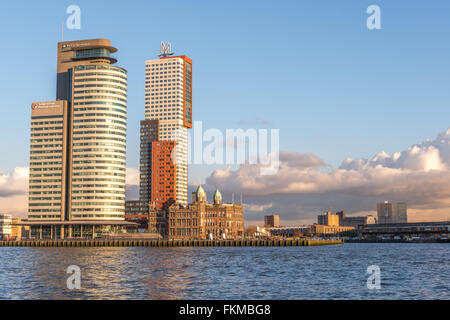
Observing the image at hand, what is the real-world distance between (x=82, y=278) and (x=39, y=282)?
6169 millimetres

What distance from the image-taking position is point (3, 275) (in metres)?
81.0

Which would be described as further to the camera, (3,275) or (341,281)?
(3,275)

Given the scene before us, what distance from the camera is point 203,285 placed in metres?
64.7
